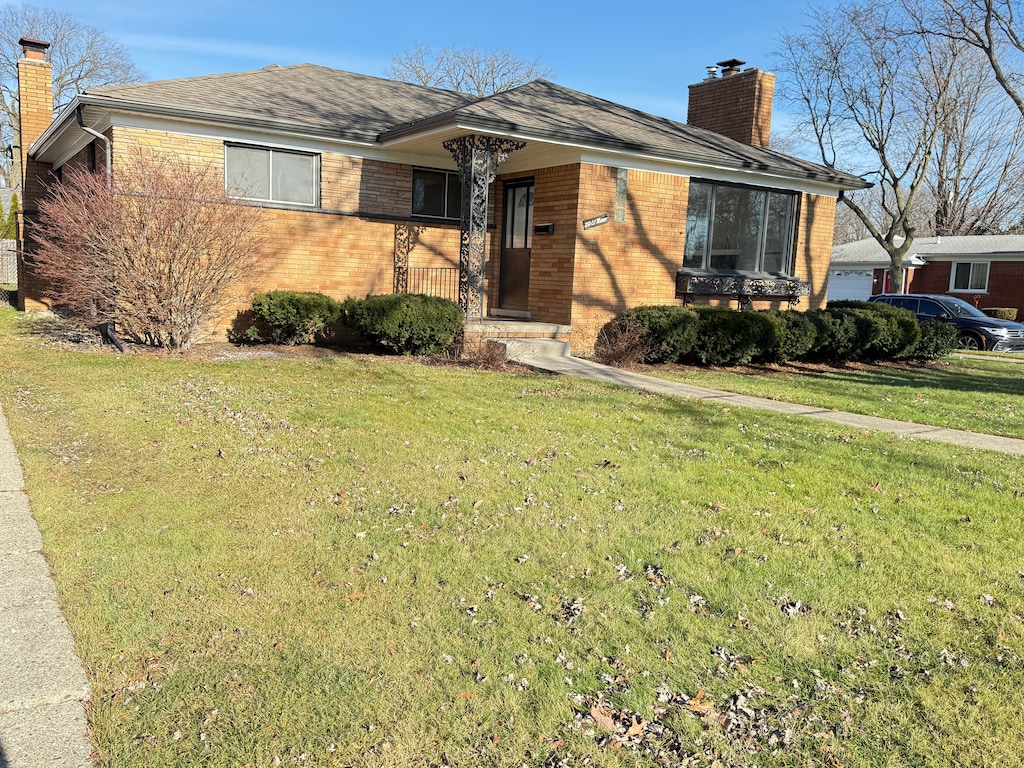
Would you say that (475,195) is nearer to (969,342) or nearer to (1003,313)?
(969,342)

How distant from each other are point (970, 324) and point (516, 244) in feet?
46.8

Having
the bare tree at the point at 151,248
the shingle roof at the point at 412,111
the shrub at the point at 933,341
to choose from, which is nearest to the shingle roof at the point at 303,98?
the shingle roof at the point at 412,111

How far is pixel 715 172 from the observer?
15.0 meters

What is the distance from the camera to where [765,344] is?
1390 cm

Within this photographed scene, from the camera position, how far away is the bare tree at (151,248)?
409 inches

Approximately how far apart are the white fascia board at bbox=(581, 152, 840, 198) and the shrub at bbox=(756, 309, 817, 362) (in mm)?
2908

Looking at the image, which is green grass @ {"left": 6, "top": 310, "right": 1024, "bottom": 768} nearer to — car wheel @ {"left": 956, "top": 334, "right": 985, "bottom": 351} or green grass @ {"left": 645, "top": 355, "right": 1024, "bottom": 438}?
green grass @ {"left": 645, "top": 355, "right": 1024, "bottom": 438}

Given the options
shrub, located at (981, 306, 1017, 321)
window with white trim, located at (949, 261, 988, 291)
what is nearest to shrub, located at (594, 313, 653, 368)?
shrub, located at (981, 306, 1017, 321)

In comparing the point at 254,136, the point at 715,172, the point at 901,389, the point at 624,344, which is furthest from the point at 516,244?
the point at 901,389

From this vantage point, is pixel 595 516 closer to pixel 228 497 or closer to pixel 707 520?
pixel 707 520

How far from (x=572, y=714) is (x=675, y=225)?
12889mm

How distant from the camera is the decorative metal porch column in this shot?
12.5m

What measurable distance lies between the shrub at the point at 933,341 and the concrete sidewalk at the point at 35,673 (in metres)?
16.5

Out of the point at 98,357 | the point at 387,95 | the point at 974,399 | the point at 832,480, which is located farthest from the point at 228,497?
the point at 387,95
